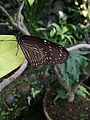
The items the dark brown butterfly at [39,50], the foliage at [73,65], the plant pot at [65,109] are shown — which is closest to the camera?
the dark brown butterfly at [39,50]

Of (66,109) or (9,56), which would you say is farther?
(66,109)

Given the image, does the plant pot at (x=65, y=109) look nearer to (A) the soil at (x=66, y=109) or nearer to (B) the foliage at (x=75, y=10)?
(A) the soil at (x=66, y=109)

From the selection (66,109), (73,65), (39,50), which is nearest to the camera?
(39,50)

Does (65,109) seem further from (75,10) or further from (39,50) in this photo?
(75,10)

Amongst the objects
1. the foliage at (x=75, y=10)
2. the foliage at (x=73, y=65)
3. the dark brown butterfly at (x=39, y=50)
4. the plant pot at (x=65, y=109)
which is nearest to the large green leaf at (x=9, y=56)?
the dark brown butterfly at (x=39, y=50)

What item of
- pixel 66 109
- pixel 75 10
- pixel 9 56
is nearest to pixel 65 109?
pixel 66 109

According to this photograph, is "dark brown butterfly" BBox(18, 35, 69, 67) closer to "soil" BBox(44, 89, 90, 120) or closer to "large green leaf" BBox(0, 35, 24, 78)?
"large green leaf" BBox(0, 35, 24, 78)

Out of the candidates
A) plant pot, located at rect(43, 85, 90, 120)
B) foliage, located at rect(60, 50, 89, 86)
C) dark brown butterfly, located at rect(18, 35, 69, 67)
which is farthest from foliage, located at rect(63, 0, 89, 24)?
dark brown butterfly, located at rect(18, 35, 69, 67)

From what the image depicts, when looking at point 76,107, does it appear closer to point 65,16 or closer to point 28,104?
point 28,104
